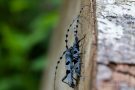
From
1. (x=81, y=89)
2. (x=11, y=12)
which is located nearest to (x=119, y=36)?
(x=81, y=89)

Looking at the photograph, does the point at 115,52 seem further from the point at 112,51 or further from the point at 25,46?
the point at 25,46

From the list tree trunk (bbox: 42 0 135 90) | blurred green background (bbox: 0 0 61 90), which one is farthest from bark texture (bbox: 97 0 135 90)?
blurred green background (bbox: 0 0 61 90)

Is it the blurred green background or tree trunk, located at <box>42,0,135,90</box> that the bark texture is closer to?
tree trunk, located at <box>42,0,135,90</box>

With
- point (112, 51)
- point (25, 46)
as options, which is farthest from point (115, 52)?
point (25, 46)

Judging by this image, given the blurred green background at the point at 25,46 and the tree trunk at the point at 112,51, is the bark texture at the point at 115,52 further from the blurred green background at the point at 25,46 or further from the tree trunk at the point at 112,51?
the blurred green background at the point at 25,46

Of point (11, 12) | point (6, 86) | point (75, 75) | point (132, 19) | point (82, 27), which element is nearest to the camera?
point (132, 19)

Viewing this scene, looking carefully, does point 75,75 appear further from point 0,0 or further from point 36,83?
point 0,0

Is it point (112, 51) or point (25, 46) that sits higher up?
point (25, 46)

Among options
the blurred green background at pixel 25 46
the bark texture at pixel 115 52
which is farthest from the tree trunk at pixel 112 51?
the blurred green background at pixel 25 46
